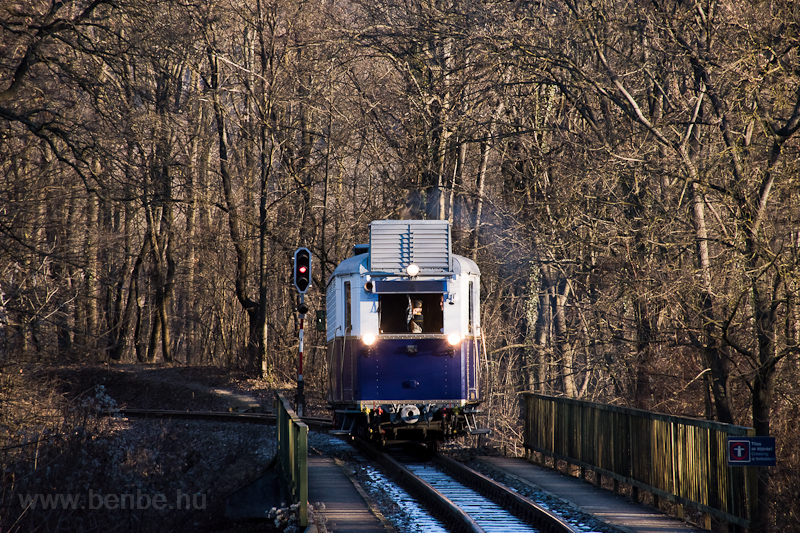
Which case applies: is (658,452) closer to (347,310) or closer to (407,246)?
(407,246)

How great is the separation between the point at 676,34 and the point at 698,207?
9.32ft

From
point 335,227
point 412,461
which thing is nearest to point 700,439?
point 412,461

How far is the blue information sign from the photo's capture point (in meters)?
8.42

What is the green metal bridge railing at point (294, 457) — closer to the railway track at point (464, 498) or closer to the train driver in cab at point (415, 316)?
the railway track at point (464, 498)

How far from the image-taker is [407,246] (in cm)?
1449

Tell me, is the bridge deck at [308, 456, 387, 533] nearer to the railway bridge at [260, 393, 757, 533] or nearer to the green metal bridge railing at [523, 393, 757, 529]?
the railway bridge at [260, 393, 757, 533]

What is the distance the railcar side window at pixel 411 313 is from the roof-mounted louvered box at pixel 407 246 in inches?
30.3

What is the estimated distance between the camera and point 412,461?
15.5m

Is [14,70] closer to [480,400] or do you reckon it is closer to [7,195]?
[7,195]

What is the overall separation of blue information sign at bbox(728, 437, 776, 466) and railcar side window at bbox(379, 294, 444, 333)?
704cm

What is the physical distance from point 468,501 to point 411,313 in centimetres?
438

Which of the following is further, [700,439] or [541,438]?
[541,438]

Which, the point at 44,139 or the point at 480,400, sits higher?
the point at 44,139

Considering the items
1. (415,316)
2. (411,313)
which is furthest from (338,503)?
(415,316)
